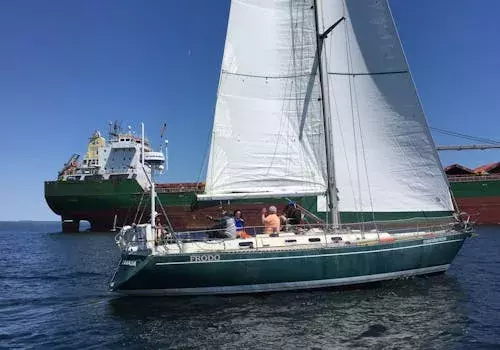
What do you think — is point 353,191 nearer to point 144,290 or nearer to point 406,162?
point 406,162

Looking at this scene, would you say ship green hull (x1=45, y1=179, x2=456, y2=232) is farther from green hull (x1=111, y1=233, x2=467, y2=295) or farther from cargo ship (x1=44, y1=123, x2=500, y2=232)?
green hull (x1=111, y1=233, x2=467, y2=295)

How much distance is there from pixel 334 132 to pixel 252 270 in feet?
20.5

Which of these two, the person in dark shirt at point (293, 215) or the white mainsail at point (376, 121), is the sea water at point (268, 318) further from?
the white mainsail at point (376, 121)

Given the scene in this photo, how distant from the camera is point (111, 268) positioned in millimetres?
22766

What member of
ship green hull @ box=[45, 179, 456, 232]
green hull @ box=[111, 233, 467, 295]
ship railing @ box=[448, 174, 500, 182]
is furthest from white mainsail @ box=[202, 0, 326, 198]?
ship railing @ box=[448, 174, 500, 182]

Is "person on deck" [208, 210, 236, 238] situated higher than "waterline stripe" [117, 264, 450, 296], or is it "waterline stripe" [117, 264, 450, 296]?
"person on deck" [208, 210, 236, 238]

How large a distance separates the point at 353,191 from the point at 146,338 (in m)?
9.51

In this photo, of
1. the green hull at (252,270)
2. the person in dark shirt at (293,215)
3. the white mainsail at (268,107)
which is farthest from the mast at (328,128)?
the green hull at (252,270)

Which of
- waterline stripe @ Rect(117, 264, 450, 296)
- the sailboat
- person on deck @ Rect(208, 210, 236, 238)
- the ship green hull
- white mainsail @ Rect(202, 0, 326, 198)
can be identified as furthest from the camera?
the ship green hull

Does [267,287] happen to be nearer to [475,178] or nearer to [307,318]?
[307,318]

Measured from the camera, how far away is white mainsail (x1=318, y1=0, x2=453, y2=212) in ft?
54.5

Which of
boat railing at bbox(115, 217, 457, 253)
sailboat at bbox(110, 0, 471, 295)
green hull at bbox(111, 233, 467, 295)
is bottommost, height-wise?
green hull at bbox(111, 233, 467, 295)

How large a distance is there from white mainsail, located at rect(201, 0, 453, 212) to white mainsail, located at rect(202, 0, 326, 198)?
1.4 inches

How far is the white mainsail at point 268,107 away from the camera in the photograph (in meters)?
16.0
